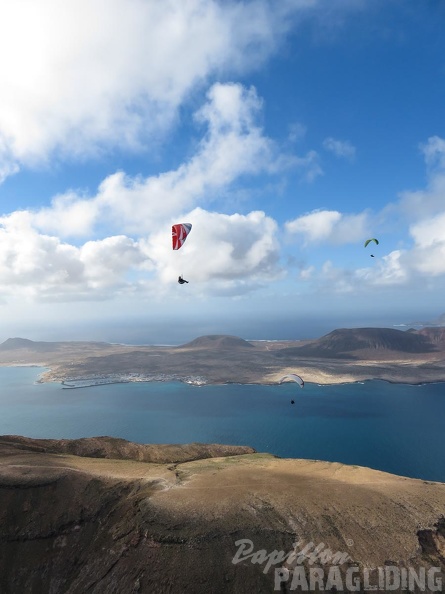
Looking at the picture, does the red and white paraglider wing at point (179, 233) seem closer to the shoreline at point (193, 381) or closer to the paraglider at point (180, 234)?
the paraglider at point (180, 234)

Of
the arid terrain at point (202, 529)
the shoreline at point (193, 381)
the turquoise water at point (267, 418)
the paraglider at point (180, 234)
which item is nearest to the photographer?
the arid terrain at point (202, 529)

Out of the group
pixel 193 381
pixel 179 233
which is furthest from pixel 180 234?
pixel 193 381

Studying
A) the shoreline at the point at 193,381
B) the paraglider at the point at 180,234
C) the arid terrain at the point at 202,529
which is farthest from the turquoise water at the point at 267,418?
the paraglider at the point at 180,234

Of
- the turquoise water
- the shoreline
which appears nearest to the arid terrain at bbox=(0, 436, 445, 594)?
the turquoise water

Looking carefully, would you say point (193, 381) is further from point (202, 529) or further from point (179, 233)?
point (202, 529)

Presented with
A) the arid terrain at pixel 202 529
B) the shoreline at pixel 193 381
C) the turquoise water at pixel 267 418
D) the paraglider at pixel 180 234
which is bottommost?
the turquoise water at pixel 267 418

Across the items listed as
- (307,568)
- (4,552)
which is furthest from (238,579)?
(4,552)

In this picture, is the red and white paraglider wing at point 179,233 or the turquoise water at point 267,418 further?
the turquoise water at point 267,418
